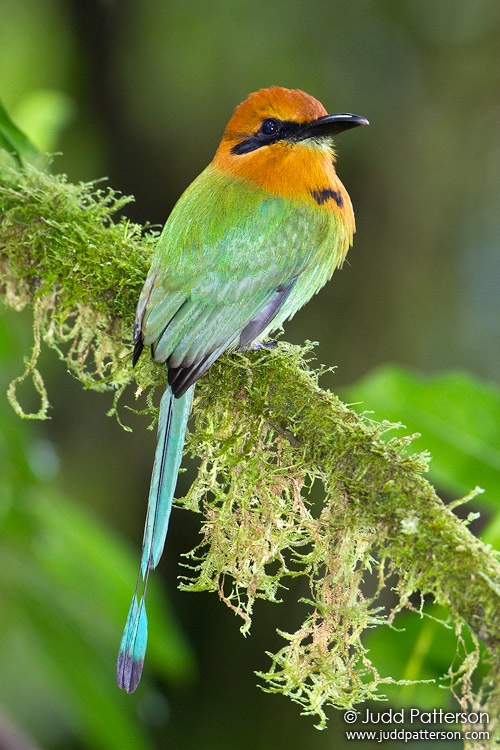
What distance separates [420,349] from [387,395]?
110 inches

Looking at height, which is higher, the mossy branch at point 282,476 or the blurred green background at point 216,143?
the blurred green background at point 216,143

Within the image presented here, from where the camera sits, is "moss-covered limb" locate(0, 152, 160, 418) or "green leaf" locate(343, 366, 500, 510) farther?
"moss-covered limb" locate(0, 152, 160, 418)

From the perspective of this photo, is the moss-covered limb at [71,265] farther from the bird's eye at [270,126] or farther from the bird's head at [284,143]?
the bird's eye at [270,126]

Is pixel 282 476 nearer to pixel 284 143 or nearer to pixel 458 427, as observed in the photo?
pixel 458 427

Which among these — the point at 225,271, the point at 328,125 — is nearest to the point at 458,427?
the point at 225,271

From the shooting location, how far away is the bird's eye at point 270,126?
2441mm

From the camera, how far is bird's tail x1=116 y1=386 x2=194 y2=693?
169 centimetres

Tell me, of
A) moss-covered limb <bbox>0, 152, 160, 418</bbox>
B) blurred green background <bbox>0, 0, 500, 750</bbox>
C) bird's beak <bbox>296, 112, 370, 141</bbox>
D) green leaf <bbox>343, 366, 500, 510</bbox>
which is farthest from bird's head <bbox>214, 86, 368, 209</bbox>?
blurred green background <bbox>0, 0, 500, 750</bbox>

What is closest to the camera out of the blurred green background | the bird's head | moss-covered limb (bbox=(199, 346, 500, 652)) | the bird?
moss-covered limb (bbox=(199, 346, 500, 652))

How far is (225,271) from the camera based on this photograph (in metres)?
2.13

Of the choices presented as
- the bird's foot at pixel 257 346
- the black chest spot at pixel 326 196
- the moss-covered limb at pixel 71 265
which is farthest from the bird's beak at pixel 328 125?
the bird's foot at pixel 257 346

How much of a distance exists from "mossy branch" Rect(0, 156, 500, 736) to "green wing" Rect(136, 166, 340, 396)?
0.32ft

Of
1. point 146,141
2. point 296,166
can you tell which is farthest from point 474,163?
point 296,166

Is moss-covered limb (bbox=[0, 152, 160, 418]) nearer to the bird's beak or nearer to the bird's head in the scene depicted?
the bird's head
